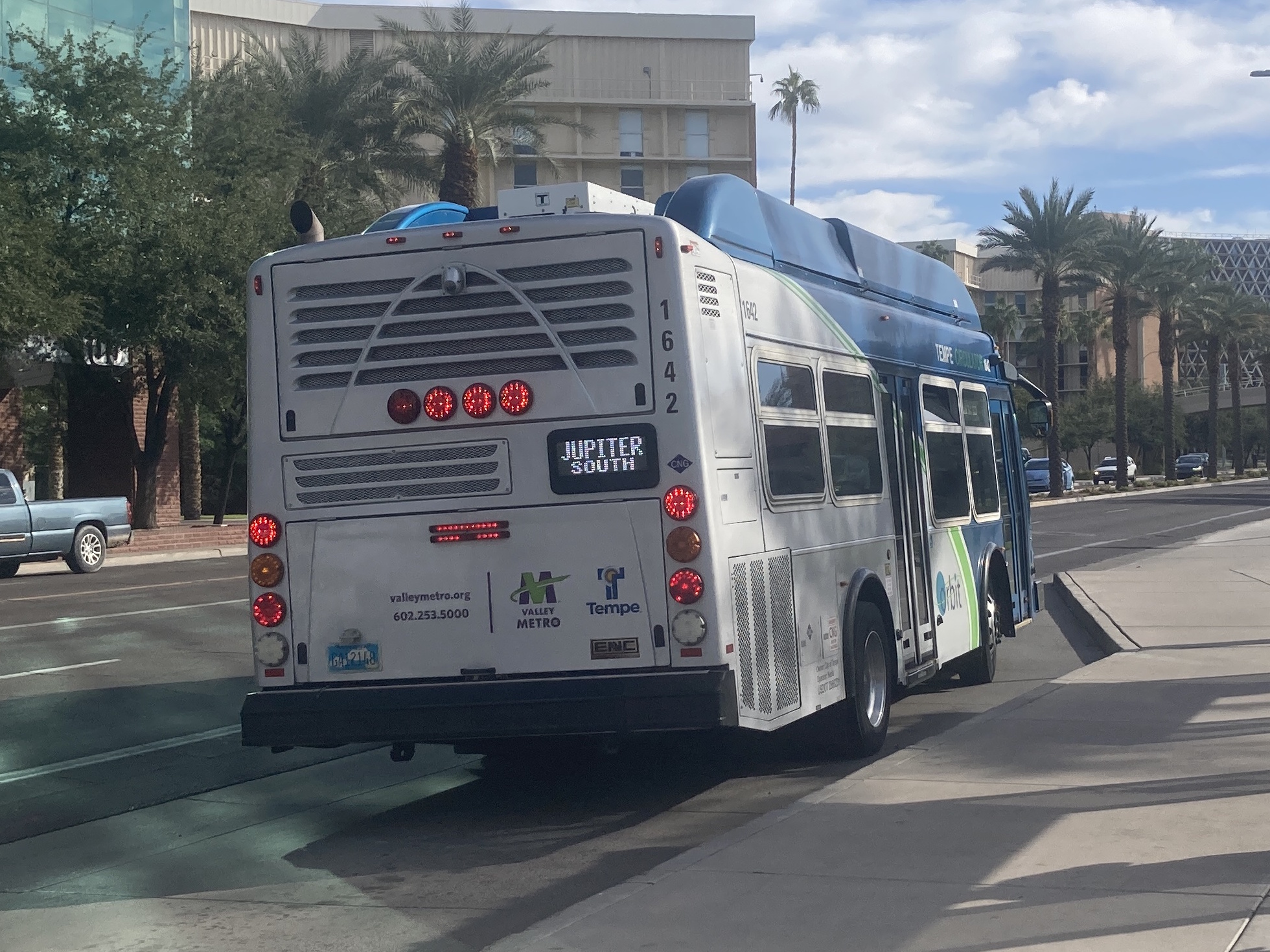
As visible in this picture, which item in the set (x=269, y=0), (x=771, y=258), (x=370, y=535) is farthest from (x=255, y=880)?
(x=269, y=0)

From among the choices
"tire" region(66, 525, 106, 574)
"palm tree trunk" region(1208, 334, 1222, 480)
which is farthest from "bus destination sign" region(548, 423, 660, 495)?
"palm tree trunk" region(1208, 334, 1222, 480)

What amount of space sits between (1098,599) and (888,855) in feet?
44.0

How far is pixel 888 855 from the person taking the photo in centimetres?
659

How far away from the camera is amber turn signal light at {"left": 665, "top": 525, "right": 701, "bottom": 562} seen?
7352mm

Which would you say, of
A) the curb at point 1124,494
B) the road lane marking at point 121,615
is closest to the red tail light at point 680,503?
the road lane marking at point 121,615

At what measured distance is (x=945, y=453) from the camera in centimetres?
1188

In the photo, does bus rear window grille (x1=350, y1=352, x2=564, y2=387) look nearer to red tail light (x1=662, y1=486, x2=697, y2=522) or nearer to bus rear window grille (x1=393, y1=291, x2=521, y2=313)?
bus rear window grille (x1=393, y1=291, x2=521, y2=313)

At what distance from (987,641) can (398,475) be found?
6.97 m

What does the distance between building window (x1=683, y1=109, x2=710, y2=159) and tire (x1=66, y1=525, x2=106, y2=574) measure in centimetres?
6645

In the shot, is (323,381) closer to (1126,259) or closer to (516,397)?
(516,397)

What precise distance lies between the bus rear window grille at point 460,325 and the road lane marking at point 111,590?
47.7 ft

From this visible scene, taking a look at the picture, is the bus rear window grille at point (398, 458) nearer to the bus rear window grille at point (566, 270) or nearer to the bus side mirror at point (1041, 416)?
the bus rear window grille at point (566, 270)

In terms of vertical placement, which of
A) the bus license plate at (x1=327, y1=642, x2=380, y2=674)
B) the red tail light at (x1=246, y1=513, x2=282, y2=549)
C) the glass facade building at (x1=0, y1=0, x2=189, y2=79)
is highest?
the glass facade building at (x1=0, y1=0, x2=189, y2=79)

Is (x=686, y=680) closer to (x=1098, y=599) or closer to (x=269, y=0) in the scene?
(x=1098, y=599)
